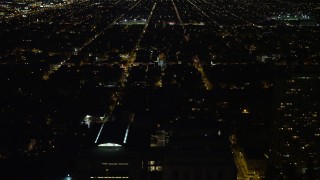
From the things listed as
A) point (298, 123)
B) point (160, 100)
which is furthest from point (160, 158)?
point (160, 100)

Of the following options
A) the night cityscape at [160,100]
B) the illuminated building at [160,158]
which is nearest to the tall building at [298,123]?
the night cityscape at [160,100]

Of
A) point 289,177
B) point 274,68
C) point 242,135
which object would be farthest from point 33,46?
point 289,177

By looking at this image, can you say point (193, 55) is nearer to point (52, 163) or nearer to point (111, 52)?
point (111, 52)

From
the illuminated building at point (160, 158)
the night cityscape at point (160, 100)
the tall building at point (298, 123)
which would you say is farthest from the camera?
the tall building at point (298, 123)

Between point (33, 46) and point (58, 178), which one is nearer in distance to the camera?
point (58, 178)

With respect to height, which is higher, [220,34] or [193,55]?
[220,34]

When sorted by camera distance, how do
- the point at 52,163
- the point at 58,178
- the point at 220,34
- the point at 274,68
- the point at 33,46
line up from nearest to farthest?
the point at 58,178 < the point at 52,163 < the point at 274,68 < the point at 33,46 < the point at 220,34

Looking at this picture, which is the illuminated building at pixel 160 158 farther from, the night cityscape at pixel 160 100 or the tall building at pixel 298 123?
the tall building at pixel 298 123
